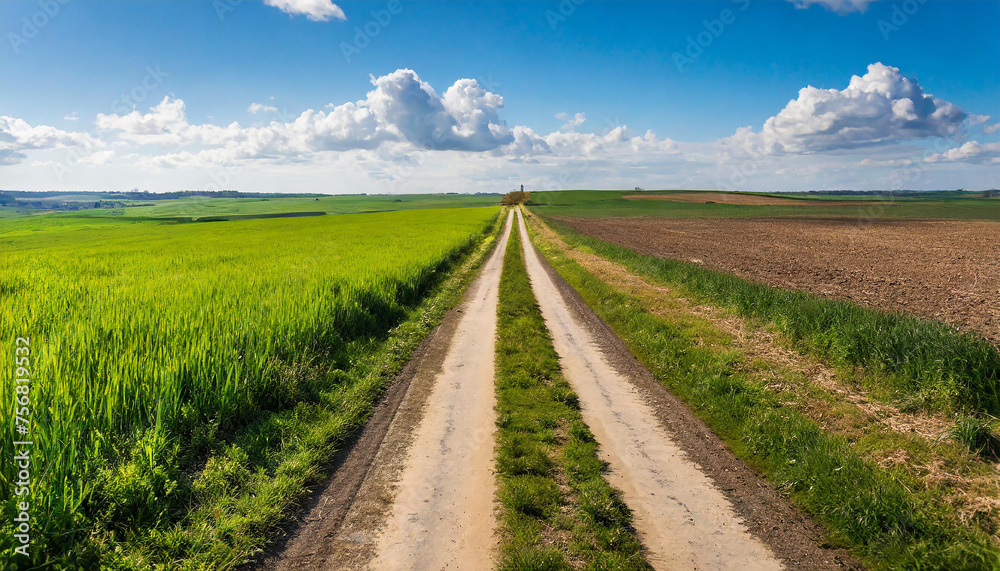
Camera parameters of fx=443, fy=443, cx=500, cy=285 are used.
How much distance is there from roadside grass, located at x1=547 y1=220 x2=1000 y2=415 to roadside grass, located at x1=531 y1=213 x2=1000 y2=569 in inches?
53.0

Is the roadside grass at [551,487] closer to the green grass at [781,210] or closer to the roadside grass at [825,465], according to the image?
the roadside grass at [825,465]

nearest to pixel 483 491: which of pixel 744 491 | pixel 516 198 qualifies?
pixel 744 491

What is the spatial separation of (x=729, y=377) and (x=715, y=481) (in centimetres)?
354

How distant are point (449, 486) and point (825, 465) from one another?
15.5 feet

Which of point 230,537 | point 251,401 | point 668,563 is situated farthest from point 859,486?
point 251,401

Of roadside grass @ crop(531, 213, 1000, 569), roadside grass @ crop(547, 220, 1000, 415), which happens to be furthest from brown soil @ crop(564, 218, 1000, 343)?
roadside grass @ crop(531, 213, 1000, 569)

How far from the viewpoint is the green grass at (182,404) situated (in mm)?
4195

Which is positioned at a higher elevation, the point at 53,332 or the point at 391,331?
the point at 53,332

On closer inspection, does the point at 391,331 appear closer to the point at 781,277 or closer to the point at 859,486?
the point at 859,486

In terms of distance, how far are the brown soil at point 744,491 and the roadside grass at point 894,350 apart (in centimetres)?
354

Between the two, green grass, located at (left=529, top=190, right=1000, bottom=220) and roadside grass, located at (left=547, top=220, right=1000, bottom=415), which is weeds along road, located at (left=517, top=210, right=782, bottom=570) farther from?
green grass, located at (left=529, top=190, right=1000, bottom=220)

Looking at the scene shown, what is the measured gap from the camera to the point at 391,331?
12.0 meters

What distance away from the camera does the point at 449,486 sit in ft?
17.4
